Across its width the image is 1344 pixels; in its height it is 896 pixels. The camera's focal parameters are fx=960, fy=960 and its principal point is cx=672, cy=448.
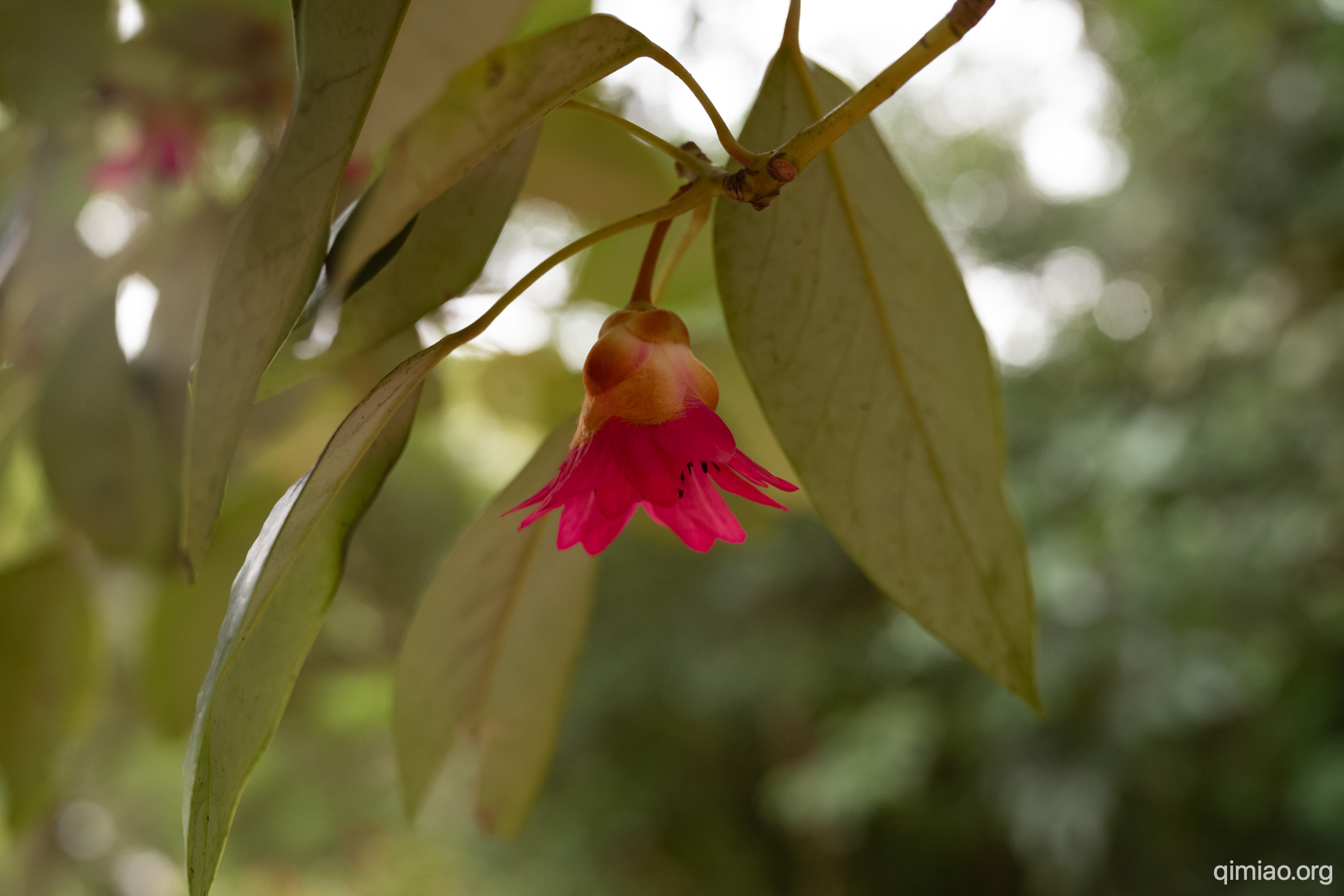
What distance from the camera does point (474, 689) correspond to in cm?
31

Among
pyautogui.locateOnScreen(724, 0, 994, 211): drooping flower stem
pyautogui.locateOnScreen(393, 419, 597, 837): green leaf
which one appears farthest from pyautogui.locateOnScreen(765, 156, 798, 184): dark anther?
pyautogui.locateOnScreen(393, 419, 597, 837): green leaf

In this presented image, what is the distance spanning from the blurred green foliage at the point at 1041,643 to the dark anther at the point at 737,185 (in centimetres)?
41

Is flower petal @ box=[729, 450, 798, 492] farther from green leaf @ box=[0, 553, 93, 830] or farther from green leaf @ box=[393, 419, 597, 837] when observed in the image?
green leaf @ box=[0, 553, 93, 830]

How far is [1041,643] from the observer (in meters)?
2.16

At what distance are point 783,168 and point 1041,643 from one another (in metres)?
2.21

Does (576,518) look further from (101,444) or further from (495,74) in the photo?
(101,444)

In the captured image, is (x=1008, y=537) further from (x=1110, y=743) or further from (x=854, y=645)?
(x=854, y=645)

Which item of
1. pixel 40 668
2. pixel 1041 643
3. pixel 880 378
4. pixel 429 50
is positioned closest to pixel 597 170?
pixel 429 50

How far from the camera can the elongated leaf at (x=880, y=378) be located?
24 cm

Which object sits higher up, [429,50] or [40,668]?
[429,50]

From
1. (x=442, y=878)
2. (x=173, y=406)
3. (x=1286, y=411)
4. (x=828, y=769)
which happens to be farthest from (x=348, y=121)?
(x=442, y=878)

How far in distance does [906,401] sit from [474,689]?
0.17 meters

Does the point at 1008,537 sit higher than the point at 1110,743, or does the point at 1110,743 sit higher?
the point at 1110,743

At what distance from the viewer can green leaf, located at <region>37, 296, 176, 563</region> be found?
391 millimetres
